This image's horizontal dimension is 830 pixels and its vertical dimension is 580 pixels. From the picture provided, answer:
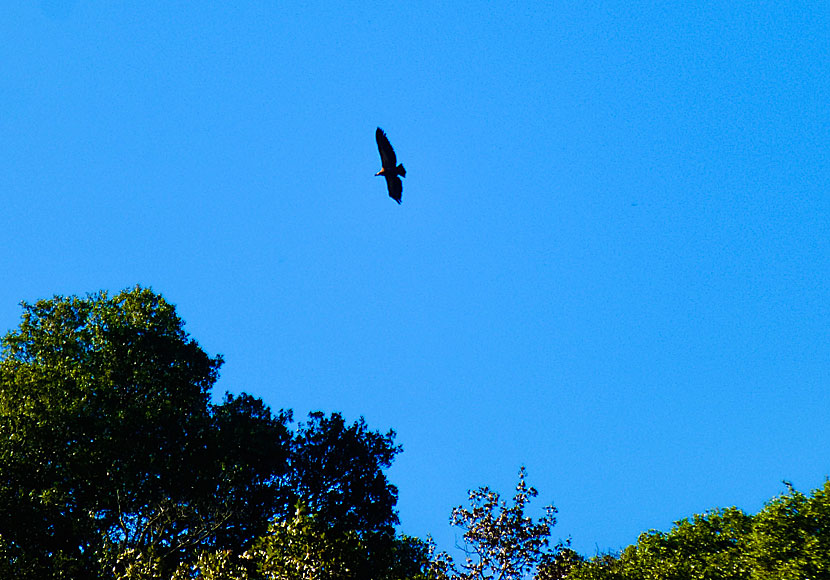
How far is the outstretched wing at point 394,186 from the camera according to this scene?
61.5ft

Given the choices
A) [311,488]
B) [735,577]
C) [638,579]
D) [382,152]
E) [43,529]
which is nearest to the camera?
[382,152]

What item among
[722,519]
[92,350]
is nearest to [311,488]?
[92,350]

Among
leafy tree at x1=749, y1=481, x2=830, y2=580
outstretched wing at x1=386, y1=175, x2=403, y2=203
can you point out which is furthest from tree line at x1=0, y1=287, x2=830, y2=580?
outstretched wing at x1=386, y1=175, x2=403, y2=203

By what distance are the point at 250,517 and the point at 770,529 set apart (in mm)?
21084

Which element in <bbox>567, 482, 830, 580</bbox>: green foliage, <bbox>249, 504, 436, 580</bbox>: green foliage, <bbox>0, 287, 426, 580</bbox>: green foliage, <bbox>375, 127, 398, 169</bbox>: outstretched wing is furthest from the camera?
<bbox>0, 287, 426, 580</bbox>: green foliage

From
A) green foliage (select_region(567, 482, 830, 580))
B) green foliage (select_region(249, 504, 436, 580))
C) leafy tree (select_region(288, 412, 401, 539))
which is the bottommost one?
green foliage (select_region(249, 504, 436, 580))

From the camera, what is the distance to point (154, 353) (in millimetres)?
30062

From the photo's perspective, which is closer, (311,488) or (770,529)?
(770,529)

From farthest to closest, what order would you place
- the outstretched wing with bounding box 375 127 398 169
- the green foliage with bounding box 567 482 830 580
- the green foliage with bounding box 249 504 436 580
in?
the green foliage with bounding box 567 482 830 580
the outstretched wing with bounding box 375 127 398 169
the green foliage with bounding box 249 504 436 580

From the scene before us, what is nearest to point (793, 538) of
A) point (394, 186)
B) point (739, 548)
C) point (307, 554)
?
point (739, 548)

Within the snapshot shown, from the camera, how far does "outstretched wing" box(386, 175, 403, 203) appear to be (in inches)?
738

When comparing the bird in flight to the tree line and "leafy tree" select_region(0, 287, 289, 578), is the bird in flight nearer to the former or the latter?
the tree line

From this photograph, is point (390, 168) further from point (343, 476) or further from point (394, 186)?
point (343, 476)

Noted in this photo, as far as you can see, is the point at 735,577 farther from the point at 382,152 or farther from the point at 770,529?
the point at 382,152
